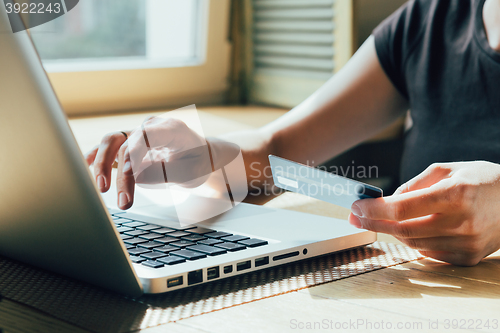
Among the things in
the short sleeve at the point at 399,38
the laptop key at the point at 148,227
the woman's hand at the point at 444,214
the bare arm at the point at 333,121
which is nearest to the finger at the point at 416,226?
the woman's hand at the point at 444,214

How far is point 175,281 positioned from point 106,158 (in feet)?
0.82

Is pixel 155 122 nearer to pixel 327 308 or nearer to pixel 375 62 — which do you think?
pixel 327 308

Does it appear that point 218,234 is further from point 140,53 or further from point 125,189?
point 140,53

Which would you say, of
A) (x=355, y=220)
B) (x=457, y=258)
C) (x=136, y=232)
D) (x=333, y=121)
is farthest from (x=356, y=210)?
(x=333, y=121)

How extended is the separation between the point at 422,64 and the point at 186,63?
96cm

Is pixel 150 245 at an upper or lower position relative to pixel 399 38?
lower

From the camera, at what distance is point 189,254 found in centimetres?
42

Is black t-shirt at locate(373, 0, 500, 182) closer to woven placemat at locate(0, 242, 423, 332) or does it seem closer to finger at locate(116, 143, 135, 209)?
woven placemat at locate(0, 242, 423, 332)

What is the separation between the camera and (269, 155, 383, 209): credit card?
1.38 ft

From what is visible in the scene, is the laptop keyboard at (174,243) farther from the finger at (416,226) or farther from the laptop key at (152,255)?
the finger at (416,226)

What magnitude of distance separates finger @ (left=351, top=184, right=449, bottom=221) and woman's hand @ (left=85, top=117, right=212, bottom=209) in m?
0.26

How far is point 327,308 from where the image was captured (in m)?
0.38

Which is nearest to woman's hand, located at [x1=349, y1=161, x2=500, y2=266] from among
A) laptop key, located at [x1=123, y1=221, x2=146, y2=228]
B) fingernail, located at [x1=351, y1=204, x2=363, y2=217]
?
fingernail, located at [x1=351, y1=204, x2=363, y2=217]

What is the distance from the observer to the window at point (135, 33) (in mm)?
1586
